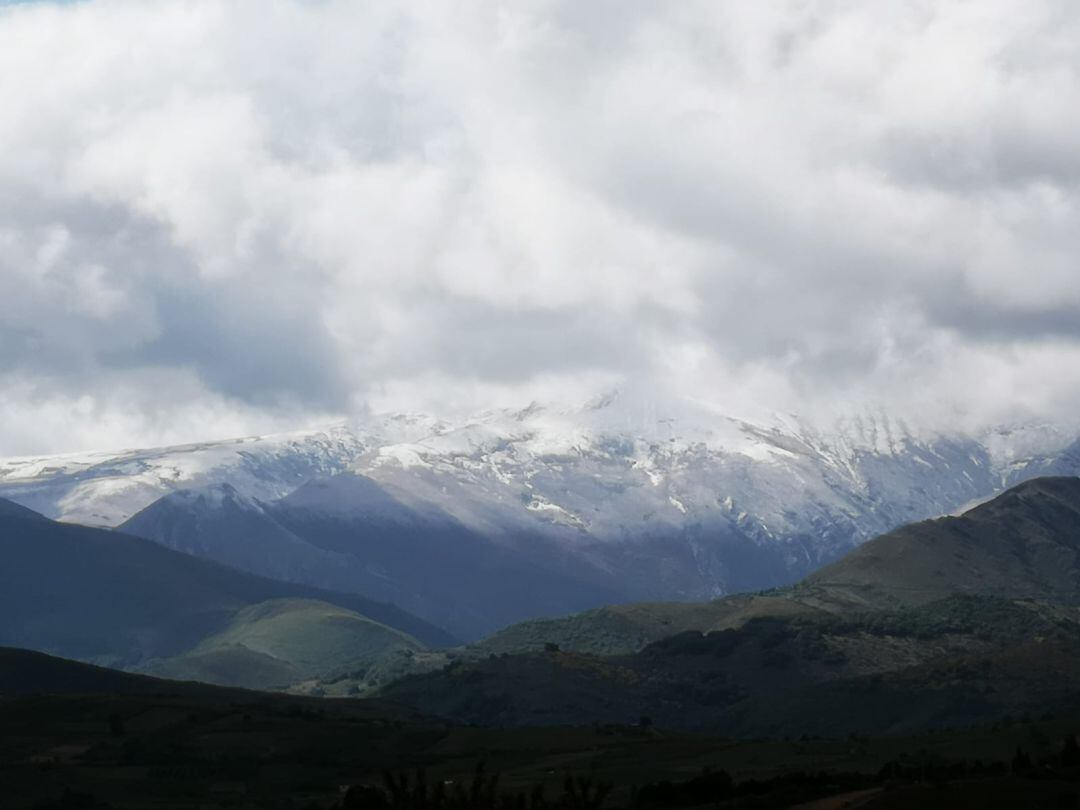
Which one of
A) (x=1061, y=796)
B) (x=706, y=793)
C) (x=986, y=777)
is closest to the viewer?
(x=1061, y=796)

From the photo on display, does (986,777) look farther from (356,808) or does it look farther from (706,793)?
(356,808)

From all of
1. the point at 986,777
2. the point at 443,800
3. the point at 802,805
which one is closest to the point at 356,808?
the point at 443,800

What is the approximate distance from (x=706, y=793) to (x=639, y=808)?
27.6 ft

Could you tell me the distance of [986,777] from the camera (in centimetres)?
16838

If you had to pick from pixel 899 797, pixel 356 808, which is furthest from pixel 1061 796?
pixel 356 808

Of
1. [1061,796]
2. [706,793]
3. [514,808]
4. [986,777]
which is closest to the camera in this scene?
[514,808]

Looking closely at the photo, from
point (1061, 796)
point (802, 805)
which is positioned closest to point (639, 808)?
point (802, 805)

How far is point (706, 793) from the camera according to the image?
181750 millimetres

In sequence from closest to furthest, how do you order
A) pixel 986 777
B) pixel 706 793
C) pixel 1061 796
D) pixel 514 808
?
pixel 514 808 → pixel 1061 796 → pixel 986 777 → pixel 706 793

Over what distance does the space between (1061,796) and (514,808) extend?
4249 centimetres

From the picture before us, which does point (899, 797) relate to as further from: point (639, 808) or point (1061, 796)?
point (639, 808)

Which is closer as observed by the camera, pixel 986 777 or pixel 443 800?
pixel 443 800

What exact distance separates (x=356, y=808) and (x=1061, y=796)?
53591mm

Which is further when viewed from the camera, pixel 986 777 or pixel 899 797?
pixel 986 777
